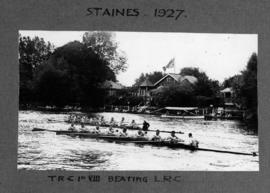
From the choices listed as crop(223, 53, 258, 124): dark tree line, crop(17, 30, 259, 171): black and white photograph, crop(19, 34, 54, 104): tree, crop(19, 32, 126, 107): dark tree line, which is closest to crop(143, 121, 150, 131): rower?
crop(17, 30, 259, 171): black and white photograph

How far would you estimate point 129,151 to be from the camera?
106 inches

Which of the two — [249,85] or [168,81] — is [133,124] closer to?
[168,81]

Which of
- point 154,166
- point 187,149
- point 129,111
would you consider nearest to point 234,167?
point 187,149

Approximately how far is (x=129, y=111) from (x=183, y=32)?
69 centimetres

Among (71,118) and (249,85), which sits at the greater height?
(249,85)

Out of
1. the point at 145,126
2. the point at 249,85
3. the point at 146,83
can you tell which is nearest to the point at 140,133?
the point at 145,126

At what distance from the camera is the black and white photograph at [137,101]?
269 cm

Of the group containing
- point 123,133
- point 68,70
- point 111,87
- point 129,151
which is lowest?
point 129,151

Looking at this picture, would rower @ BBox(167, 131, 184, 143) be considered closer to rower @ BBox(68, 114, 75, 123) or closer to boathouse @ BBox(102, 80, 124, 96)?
boathouse @ BBox(102, 80, 124, 96)

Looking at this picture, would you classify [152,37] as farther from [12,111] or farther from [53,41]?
[12,111]

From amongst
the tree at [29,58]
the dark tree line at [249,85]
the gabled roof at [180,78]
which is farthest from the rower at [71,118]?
the dark tree line at [249,85]

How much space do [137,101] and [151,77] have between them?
0.67 feet

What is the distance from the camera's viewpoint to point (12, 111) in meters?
2.68

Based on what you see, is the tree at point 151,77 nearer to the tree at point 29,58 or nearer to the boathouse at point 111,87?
the boathouse at point 111,87
